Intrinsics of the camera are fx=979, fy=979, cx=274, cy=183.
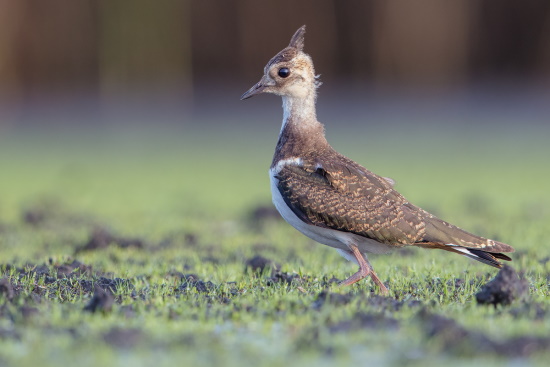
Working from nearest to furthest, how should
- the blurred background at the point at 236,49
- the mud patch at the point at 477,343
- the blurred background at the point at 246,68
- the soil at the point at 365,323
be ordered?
the mud patch at the point at 477,343
the soil at the point at 365,323
the blurred background at the point at 246,68
the blurred background at the point at 236,49

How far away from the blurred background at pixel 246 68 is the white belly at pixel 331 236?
Result: 1539 cm

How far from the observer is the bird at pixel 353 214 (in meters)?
6.72

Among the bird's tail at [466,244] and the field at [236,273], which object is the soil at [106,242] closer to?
the field at [236,273]

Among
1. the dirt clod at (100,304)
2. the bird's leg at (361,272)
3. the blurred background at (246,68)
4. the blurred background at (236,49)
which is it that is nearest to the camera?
the dirt clod at (100,304)

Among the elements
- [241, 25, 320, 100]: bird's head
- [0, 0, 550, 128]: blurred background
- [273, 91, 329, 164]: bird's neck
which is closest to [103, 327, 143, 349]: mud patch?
[273, 91, 329, 164]: bird's neck

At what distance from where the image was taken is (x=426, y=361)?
15.1 feet

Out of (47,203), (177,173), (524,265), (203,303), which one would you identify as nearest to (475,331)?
(203,303)

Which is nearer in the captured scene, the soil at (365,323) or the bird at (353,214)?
the soil at (365,323)

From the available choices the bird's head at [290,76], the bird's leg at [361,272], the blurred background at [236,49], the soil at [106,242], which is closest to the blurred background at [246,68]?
the blurred background at [236,49]

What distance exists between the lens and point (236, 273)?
7562mm

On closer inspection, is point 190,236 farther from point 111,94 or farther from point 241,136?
point 111,94

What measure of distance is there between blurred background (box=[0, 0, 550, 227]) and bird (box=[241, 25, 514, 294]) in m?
15.3

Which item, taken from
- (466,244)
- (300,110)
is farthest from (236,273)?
(466,244)

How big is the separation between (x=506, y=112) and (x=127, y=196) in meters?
12.4
